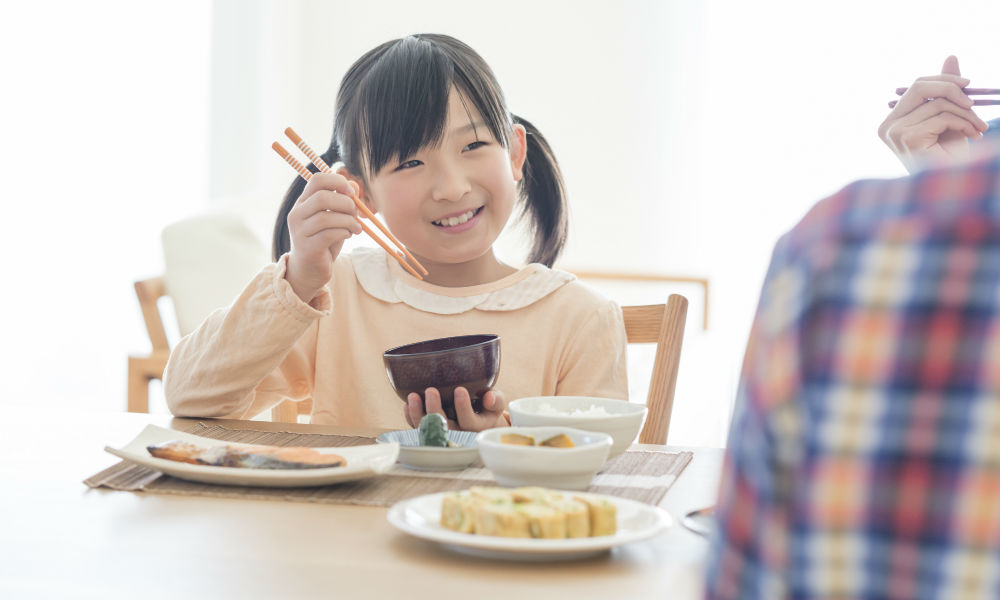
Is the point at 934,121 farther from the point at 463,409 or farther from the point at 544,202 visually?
the point at 463,409

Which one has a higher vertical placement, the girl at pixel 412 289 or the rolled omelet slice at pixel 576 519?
the girl at pixel 412 289

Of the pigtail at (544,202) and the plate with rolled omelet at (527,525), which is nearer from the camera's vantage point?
the plate with rolled omelet at (527,525)

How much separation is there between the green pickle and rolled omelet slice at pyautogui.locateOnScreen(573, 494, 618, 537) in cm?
27

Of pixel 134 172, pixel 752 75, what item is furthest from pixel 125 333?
pixel 752 75

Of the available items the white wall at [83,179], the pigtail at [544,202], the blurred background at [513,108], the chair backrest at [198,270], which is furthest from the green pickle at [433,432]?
the white wall at [83,179]

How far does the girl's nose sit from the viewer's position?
4.44ft

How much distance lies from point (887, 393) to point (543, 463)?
0.49m

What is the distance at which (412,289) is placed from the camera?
1.52m

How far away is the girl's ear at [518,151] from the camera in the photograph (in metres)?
1.53

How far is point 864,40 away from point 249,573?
11.6 ft

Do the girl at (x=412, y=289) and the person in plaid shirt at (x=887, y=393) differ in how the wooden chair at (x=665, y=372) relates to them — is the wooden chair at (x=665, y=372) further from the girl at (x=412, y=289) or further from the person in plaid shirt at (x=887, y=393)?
the person in plaid shirt at (x=887, y=393)

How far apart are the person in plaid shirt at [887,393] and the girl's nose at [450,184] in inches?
40.0

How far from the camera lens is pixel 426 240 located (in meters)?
1.42

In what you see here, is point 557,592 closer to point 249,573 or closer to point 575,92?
point 249,573
